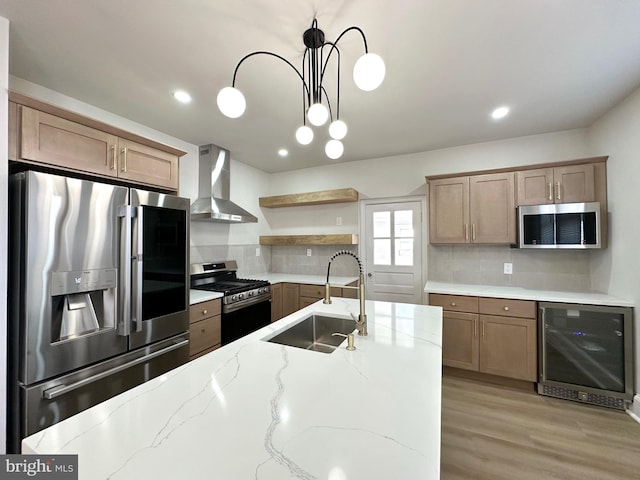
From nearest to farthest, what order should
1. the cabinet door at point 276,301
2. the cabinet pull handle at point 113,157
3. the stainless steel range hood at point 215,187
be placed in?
the cabinet pull handle at point 113,157 → the stainless steel range hood at point 215,187 → the cabinet door at point 276,301

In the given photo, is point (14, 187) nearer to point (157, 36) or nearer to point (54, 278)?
point (54, 278)

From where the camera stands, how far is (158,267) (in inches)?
79.8

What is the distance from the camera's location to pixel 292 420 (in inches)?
30.1

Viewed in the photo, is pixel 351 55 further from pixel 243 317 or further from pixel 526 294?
pixel 526 294

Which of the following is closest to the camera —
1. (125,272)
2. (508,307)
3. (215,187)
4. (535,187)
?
(125,272)

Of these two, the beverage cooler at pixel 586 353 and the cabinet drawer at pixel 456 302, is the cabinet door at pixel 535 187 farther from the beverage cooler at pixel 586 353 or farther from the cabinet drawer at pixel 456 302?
the cabinet drawer at pixel 456 302

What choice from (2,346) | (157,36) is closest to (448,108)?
Answer: (157,36)

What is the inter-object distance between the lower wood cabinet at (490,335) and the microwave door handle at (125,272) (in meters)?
2.72

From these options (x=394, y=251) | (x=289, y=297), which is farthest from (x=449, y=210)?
(x=289, y=297)

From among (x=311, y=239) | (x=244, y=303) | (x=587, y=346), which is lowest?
(x=587, y=346)

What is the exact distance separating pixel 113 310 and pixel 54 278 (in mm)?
390

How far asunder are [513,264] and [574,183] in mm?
981

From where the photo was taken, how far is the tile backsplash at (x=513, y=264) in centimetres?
285

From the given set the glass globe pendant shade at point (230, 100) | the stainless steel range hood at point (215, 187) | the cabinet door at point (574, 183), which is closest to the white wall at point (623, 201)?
the cabinet door at point (574, 183)
